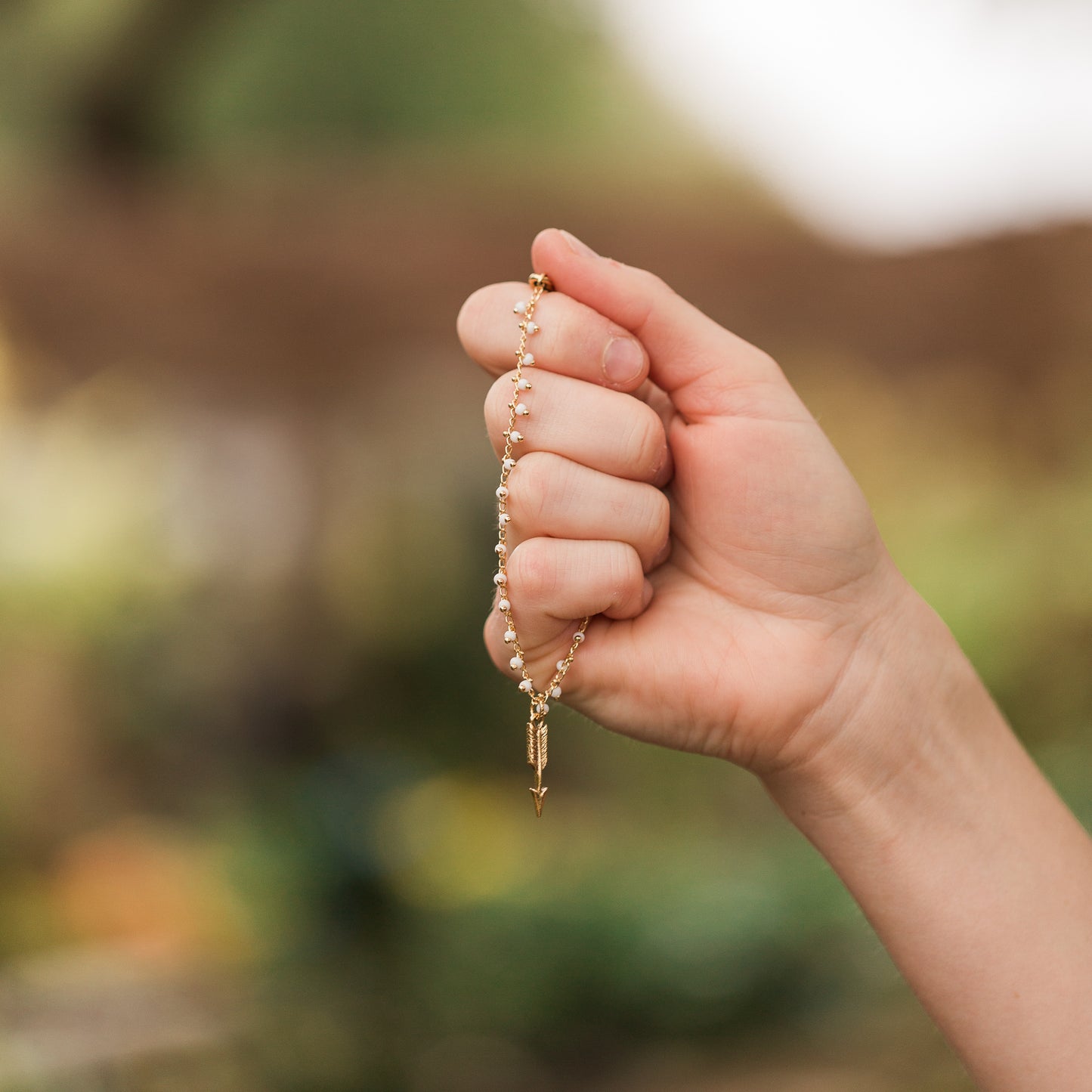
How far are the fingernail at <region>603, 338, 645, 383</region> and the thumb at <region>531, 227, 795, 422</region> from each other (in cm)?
4

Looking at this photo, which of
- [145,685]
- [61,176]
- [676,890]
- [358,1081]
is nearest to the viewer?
[358,1081]

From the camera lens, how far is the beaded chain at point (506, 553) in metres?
0.85

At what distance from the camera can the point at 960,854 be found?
0.85m

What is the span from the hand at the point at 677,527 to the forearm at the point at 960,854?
0.05 meters

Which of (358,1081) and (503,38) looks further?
(503,38)

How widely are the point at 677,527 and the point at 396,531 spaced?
9.27 ft

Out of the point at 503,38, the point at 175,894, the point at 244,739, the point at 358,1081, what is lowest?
the point at 358,1081

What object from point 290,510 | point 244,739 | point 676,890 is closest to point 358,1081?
point 676,890

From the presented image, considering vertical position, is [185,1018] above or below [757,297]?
below

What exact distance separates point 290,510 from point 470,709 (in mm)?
1090

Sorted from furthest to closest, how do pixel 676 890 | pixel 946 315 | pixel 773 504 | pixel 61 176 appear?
1. pixel 946 315
2. pixel 61 176
3. pixel 676 890
4. pixel 773 504

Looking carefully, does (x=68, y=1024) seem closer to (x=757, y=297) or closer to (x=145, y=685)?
(x=145, y=685)

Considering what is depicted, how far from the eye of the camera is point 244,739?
338 centimetres

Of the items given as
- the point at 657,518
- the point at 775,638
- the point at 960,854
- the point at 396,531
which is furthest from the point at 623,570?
the point at 396,531
